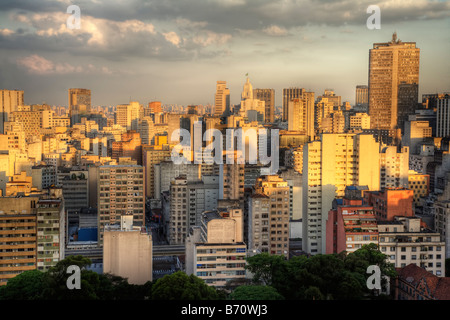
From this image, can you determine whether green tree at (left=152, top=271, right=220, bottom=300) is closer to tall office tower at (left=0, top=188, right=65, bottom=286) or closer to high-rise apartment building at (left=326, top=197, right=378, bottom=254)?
high-rise apartment building at (left=326, top=197, right=378, bottom=254)

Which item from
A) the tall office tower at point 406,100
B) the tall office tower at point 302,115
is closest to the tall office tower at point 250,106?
the tall office tower at point 302,115

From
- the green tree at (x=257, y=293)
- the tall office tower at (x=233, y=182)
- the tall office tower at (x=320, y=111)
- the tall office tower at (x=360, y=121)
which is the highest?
the tall office tower at (x=320, y=111)

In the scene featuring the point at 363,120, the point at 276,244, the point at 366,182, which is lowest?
the point at 276,244

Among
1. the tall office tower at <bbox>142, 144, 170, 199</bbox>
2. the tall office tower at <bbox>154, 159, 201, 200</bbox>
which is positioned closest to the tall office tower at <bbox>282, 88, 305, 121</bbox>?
the tall office tower at <bbox>142, 144, 170, 199</bbox>

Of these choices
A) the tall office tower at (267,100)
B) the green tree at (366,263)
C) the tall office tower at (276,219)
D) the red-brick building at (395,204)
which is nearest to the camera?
the green tree at (366,263)

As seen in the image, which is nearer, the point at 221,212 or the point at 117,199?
the point at 221,212

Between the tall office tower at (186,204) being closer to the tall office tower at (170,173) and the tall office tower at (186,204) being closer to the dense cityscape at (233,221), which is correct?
the dense cityscape at (233,221)

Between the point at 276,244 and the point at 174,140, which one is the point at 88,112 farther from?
the point at 276,244
